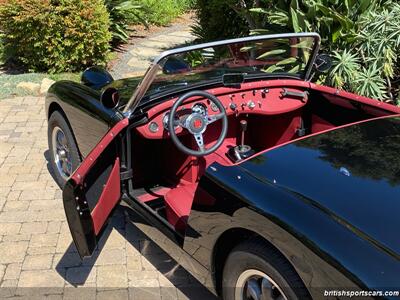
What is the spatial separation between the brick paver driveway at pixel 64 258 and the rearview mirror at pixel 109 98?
2.39 feet

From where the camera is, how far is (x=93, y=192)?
2904mm

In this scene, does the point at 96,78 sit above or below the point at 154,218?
above

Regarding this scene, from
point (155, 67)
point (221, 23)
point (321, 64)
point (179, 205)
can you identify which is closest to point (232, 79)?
point (155, 67)

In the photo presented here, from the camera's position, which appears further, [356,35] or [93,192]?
[356,35]

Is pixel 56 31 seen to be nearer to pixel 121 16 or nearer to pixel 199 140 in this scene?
pixel 121 16

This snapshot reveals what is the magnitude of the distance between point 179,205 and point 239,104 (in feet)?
2.80

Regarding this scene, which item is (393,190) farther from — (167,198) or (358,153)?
(167,198)

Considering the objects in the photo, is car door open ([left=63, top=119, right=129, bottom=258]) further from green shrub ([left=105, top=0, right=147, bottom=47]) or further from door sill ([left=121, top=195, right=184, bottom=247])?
green shrub ([left=105, top=0, right=147, bottom=47])

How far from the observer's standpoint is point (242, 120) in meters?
3.56

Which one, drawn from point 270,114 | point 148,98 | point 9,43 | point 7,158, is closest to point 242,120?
point 270,114

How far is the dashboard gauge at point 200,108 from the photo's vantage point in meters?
3.13

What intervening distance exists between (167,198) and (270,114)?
100 cm

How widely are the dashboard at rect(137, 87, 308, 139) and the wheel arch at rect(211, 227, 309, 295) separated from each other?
0.93 meters

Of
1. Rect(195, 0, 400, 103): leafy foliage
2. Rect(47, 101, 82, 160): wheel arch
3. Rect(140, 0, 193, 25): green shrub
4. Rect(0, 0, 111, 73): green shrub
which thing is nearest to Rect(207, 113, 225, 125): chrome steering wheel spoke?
Rect(47, 101, 82, 160): wheel arch
